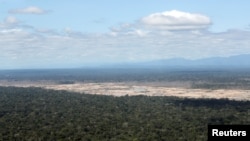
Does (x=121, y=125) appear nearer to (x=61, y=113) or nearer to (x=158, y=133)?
(x=158, y=133)

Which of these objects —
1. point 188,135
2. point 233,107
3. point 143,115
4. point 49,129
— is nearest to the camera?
point 188,135

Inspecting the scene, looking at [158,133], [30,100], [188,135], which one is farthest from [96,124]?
[30,100]

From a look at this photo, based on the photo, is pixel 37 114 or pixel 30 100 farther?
pixel 30 100

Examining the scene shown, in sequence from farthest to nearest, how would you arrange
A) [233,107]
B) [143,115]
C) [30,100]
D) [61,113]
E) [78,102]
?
[30,100], [78,102], [233,107], [61,113], [143,115]

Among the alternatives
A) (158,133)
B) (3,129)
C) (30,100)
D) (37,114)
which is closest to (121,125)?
(158,133)

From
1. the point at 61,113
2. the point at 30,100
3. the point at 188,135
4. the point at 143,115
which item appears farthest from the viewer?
the point at 30,100

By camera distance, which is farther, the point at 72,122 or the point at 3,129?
the point at 72,122

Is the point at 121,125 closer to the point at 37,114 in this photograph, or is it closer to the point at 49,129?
the point at 49,129
